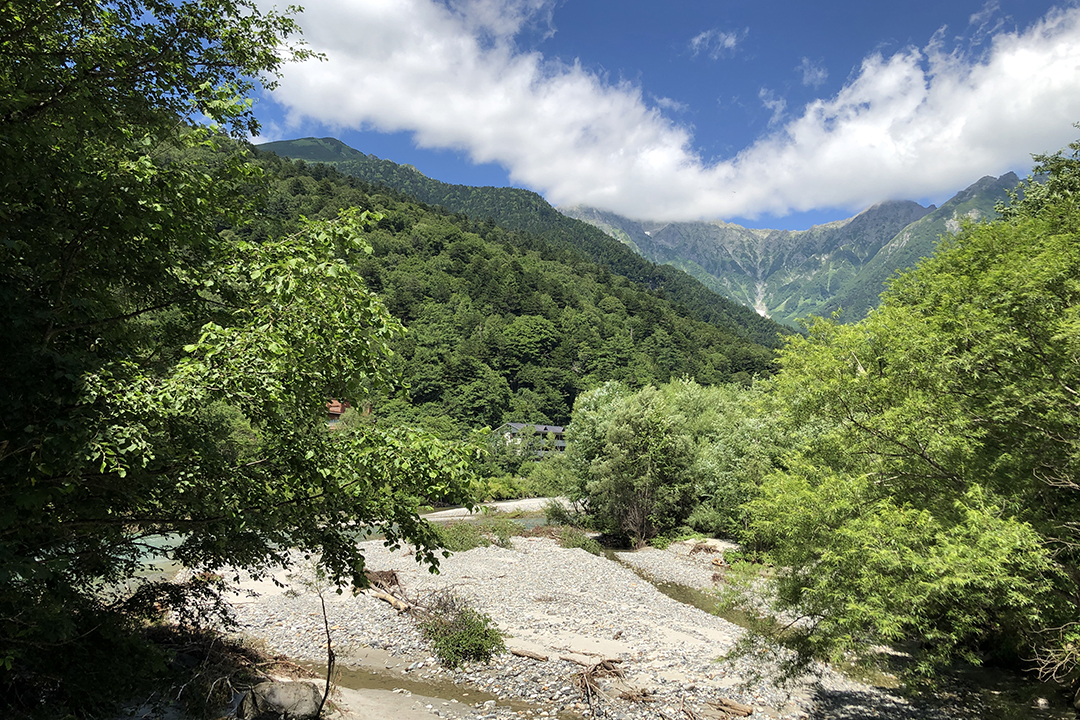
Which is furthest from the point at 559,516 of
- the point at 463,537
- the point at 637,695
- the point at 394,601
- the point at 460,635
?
the point at 637,695

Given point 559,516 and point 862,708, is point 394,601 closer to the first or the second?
point 862,708

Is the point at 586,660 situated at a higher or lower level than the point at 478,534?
higher

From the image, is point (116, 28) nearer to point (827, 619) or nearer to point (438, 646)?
point (827, 619)

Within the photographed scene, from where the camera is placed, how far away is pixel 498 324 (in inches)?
4161

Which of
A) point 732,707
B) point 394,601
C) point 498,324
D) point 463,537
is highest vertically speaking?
point 498,324

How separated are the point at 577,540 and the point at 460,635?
19.6 m

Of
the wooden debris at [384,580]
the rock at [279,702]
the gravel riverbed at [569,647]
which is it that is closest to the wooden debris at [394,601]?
the gravel riverbed at [569,647]

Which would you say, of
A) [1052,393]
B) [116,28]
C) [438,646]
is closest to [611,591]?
[438,646]

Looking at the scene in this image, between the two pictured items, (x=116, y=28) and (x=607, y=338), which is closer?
(x=116, y=28)

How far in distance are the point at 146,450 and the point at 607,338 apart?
11316 cm

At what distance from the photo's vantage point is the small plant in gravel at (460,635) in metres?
15.3

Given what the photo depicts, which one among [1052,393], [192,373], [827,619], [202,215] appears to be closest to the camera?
[192,373]

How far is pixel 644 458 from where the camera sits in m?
33.4

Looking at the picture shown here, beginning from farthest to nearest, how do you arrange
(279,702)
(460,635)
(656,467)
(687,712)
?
1. (656,467)
2. (460,635)
3. (687,712)
4. (279,702)
